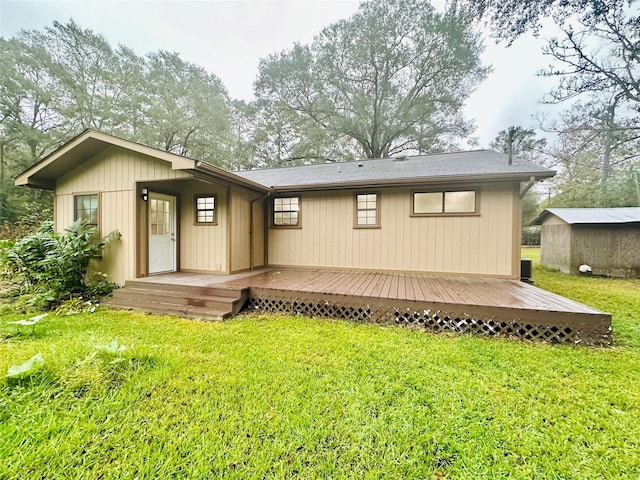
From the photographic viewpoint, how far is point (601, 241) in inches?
321

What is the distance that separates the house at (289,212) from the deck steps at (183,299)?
26.7 inches

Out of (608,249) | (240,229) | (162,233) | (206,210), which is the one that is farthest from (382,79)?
(162,233)

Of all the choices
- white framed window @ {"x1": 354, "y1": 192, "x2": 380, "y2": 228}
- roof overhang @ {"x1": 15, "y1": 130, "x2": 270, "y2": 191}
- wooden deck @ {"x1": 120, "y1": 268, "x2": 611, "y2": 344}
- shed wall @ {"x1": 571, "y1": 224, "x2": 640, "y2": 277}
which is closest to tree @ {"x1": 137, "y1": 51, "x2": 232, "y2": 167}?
Answer: roof overhang @ {"x1": 15, "y1": 130, "x2": 270, "y2": 191}

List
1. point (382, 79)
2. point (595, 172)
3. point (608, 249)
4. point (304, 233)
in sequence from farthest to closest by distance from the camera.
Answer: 1. point (595, 172)
2. point (382, 79)
3. point (608, 249)
4. point (304, 233)

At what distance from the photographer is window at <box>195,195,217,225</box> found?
20.0 ft

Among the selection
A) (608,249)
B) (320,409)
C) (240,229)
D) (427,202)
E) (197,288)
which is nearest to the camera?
(320,409)

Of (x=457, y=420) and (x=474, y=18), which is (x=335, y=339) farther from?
(x=474, y=18)

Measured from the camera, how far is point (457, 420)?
6.31 feet

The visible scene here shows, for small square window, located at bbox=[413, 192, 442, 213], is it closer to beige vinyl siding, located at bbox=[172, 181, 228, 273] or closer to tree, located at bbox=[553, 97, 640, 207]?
beige vinyl siding, located at bbox=[172, 181, 228, 273]

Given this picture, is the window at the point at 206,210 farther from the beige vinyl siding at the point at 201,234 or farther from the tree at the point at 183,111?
the tree at the point at 183,111

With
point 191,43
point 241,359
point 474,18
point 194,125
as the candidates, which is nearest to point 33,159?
point 194,125

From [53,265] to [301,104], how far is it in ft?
50.9

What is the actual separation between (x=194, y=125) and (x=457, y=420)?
19032mm

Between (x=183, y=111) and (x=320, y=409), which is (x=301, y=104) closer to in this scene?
(x=183, y=111)
